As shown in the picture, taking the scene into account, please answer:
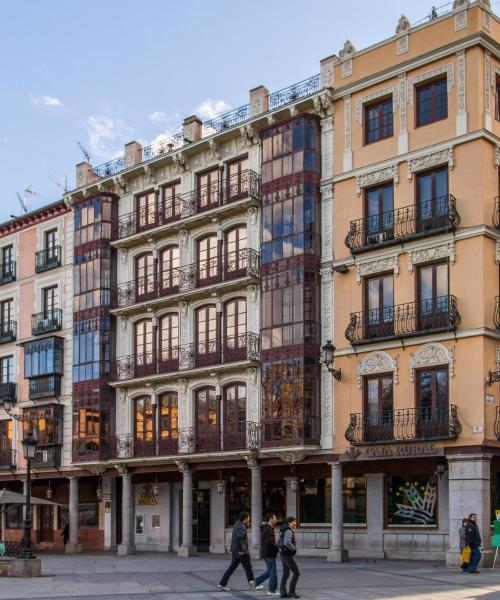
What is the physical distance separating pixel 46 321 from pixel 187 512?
42.2ft

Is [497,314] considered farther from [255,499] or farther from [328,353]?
[255,499]

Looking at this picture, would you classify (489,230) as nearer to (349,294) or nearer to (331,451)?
(349,294)

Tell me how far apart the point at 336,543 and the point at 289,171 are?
41.9 feet

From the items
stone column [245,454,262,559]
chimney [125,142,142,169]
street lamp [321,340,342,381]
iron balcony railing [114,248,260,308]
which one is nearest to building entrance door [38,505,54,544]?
iron balcony railing [114,248,260,308]

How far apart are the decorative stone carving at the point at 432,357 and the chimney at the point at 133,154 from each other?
54.7 ft

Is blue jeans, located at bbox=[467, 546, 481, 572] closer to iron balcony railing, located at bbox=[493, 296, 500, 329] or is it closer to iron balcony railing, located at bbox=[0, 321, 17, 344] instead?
iron balcony railing, located at bbox=[493, 296, 500, 329]

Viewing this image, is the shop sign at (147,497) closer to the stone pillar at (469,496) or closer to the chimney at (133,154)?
the chimney at (133,154)

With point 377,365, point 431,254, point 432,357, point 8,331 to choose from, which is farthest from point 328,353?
point 8,331

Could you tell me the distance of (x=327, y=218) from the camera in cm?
3453

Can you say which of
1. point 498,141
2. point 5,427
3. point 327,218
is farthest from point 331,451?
point 5,427

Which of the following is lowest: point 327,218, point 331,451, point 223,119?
point 331,451

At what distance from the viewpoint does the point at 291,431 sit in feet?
111

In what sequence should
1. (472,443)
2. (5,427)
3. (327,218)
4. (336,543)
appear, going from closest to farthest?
(472,443) < (336,543) < (327,218) < (5,427)

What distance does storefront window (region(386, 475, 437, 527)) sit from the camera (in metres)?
31.8
